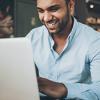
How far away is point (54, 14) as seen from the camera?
4.04ft

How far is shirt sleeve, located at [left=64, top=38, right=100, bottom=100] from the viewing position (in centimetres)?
115

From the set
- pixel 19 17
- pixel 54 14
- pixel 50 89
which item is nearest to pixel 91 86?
pixel 50 89

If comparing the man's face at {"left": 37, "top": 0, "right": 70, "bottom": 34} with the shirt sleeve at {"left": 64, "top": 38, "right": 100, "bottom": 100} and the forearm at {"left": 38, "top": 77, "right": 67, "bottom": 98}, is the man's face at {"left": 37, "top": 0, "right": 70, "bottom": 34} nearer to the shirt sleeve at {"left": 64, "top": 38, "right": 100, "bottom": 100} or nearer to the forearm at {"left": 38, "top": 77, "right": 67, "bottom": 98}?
the shirt sleeve at {"left": 64, "top": 38, "right": 100, "bottom": 100}

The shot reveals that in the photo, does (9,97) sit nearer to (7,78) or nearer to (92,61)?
(7,78)

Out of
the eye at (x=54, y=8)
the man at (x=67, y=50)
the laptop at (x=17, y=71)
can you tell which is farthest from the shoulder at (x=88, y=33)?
the laptop at (x=17, y=71)

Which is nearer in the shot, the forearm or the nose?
the forearm

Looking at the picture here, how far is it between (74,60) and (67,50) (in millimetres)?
65

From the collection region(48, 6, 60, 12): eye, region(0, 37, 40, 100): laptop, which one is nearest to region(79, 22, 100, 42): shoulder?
region(48, 6, 60, 12): eye

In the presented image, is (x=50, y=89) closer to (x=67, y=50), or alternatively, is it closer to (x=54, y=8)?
(x=67, y=50)

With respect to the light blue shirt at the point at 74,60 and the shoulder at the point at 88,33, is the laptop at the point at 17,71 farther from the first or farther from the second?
the shoulder at the point at 88,33

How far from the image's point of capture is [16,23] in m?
1.30

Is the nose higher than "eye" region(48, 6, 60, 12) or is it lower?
lower

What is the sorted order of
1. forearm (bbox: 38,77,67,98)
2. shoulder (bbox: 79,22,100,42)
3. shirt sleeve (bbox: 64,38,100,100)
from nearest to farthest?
forearm (bbox: 38,77,67,98) → shirt sleeve (bbox: 64,38,100,100) → shoulder (bbox: 79,22,100,42)

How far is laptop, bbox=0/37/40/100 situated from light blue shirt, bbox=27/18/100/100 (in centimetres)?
41
